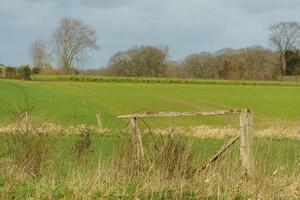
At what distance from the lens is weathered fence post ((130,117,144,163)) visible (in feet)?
27.9

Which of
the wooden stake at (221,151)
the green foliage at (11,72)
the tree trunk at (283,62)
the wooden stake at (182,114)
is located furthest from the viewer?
the tree trunk at (283,62)

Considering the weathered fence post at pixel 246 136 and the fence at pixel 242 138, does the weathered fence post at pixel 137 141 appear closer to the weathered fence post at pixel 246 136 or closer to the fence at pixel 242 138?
the fence at pixel 242 138

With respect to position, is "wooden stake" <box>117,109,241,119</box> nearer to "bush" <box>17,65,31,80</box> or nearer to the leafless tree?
"bush" <box>17,65,31,80</box>

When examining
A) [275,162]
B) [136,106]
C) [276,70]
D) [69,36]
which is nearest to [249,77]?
[276,70]

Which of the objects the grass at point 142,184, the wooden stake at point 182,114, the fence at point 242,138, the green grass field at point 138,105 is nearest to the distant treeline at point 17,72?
the green grass field at point 138,105

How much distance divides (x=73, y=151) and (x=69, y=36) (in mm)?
129413

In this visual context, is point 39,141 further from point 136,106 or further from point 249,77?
point 249,77

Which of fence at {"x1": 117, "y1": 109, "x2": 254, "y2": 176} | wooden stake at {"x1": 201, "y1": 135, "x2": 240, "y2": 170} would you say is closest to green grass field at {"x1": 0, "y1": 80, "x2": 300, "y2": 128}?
fence at {"x1": 117, "y1": 109, "x2": 254, "y2": 176}

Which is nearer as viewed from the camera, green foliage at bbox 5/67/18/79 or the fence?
the fence

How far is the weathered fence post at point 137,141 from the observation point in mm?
8509

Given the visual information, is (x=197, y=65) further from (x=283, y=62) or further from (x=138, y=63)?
(x=283, y=62)

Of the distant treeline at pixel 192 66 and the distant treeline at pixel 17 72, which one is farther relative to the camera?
the distant treeline at pixel 192 66

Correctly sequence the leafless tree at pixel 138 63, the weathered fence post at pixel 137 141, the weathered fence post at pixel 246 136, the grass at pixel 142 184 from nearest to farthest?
the grass at pixel 142 184 < the weathered fence post at pixel 137 141 < the weathered fence post at pixel 246 136 < the leafless tree at pixel 138 63

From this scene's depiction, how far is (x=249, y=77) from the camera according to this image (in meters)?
126
